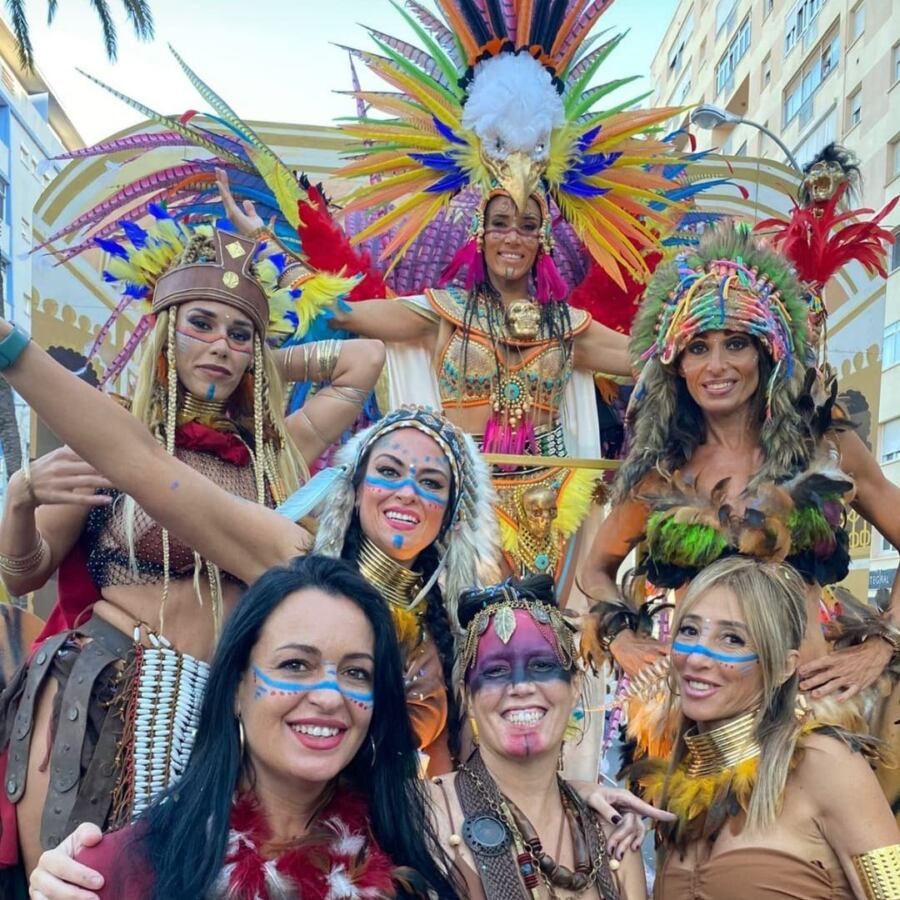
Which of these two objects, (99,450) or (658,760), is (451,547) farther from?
(99,450)

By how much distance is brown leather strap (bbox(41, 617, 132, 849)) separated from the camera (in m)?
2.15

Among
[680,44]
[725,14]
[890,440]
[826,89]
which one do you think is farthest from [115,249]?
[680,44]

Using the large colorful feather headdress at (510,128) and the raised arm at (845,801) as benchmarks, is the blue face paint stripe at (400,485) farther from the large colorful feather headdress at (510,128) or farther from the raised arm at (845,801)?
the large colorful feather headdress at (510,128)

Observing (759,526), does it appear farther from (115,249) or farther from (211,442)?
(115,249)

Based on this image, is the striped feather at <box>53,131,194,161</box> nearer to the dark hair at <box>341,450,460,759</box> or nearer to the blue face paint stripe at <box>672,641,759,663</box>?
the dark hair at <box>341,450,460,759</box>

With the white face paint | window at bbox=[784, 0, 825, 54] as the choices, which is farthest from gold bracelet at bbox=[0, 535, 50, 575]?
window at bbox=[784, 0, 825, 54]

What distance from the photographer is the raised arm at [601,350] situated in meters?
4.03

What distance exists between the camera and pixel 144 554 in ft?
7.86

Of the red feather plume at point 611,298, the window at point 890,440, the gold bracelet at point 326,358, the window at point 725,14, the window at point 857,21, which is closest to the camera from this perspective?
the gold bracelet at point 326,358

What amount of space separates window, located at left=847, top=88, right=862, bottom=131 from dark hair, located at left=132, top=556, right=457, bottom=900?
21.0 metres

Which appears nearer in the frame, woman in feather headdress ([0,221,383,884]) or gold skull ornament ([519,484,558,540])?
woman in feather headdress ([0,221,383,884])

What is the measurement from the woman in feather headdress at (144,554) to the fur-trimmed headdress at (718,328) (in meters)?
1.17

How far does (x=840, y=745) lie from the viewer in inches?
84.2

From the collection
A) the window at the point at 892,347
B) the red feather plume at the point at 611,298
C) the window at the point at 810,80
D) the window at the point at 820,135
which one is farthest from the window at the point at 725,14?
the red feather plume at the point at 611,298
